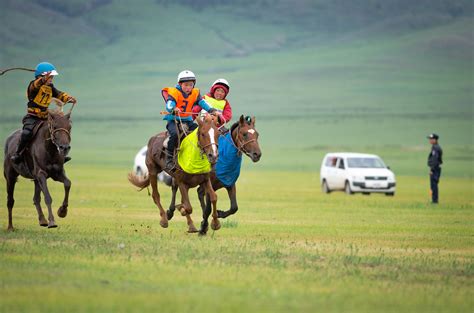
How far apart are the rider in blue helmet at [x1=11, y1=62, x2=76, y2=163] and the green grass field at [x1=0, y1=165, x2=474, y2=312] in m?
1.52

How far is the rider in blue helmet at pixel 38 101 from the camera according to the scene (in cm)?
1808

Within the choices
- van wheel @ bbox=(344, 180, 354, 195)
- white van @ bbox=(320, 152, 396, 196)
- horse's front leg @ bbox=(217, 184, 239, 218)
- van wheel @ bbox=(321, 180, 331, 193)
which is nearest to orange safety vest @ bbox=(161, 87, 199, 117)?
horse's front leg @ bbox=(217, 184, 239, 218)

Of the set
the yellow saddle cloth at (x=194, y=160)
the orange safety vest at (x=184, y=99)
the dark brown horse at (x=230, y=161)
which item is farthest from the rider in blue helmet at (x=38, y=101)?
the dark brown horse at (x=230, y=161)

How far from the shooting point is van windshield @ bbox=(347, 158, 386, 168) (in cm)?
4084

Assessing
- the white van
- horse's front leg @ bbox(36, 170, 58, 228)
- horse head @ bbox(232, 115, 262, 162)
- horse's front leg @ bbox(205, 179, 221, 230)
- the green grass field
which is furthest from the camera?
the white van

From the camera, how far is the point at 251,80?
162750 millimetres

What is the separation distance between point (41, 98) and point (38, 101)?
0.23 feet

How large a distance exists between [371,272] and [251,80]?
149830 millimetres

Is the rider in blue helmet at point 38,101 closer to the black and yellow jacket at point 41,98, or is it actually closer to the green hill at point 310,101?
the black and yellow jacket at point 41,98

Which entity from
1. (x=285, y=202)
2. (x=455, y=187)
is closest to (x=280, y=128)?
(x=455, y=187)

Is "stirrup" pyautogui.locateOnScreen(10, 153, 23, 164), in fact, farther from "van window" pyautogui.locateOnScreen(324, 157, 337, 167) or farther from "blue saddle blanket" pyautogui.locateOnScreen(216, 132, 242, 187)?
"van window" pyautogui.locateOnScreen(324, 157, 337, 167)

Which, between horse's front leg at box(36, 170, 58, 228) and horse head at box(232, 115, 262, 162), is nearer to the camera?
horse's front leg at box(36, 170, 58, 228)

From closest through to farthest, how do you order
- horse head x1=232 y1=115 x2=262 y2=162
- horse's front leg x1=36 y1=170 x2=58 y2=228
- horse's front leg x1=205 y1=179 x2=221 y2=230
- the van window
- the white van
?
horse's front leg x1=36 y1=170 x2=58 y2=228 → horse head x1=232 y1=115 x2=262 y2=162 → horse's front leg x1=205 y1=179 x2=221 y2=230 → the white van → the van window

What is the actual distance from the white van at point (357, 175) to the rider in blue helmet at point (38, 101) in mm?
22025
